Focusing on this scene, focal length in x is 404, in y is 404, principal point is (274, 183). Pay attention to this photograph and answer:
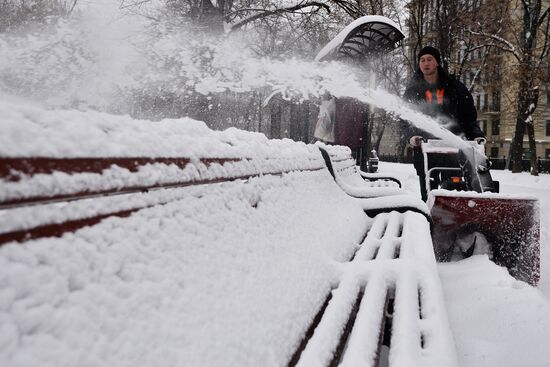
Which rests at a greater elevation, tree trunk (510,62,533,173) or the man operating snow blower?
tree trunk (510,62,533,173)

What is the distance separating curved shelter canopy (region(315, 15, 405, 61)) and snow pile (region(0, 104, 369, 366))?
8.43 meters

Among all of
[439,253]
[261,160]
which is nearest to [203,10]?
[439,253]

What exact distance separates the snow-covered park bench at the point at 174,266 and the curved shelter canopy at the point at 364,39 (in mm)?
8237

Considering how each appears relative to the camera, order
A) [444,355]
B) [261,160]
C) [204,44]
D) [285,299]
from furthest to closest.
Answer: [204,44], [261,160], [285,299], [444,355]

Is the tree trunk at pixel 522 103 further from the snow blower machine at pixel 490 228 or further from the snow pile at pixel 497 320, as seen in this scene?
the snow pile at pixel 497 320

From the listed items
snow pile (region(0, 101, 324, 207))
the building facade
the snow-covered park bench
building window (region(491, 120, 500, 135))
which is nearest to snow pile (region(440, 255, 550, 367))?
the snow-covered park bench

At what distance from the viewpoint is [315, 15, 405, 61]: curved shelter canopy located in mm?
9148

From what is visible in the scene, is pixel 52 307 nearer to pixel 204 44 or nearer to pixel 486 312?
pixel 486 312

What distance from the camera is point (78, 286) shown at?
0.65 meters

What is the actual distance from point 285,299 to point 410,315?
0.42 m

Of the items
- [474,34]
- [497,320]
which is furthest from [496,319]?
[474,34]

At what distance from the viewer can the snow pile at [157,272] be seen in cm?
57

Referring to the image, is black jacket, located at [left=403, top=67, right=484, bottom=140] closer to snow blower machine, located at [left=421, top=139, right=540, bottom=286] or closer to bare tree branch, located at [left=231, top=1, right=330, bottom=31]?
snow blower machine, located at [left=421, top=139, right=540, bottom=286]

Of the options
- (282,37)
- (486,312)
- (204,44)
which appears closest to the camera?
(486,312)
